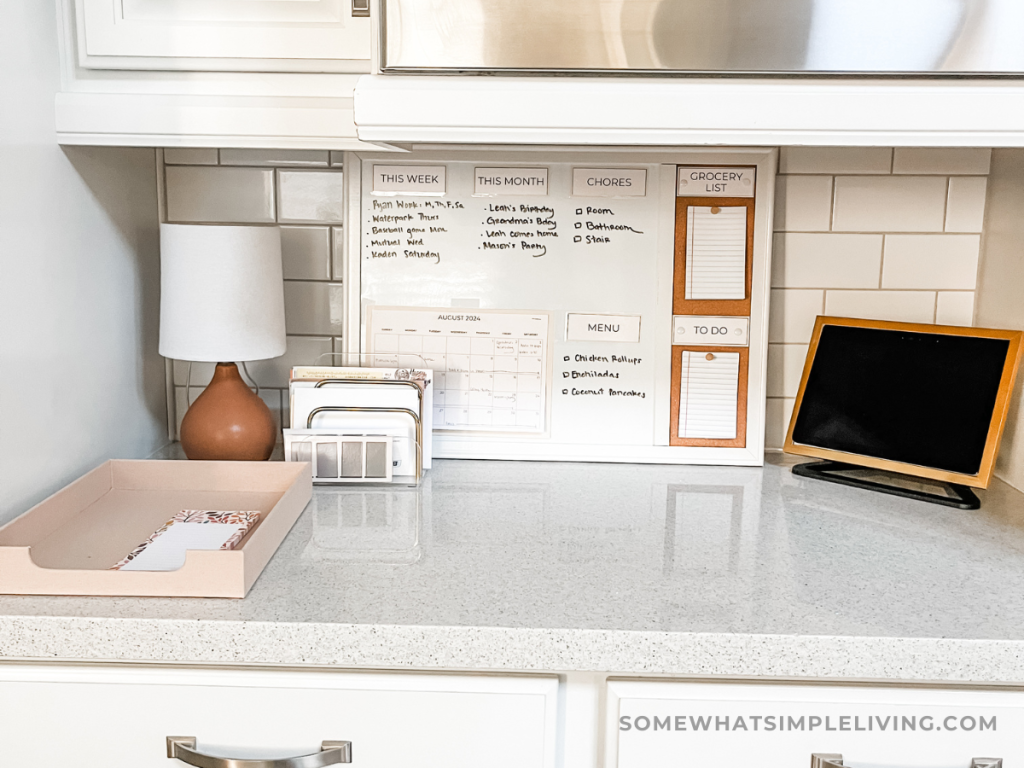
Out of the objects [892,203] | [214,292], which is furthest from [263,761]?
[892,203]

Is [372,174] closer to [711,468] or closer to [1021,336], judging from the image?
[711,468]

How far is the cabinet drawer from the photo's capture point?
2.80 feet

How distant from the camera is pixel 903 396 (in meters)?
1.27

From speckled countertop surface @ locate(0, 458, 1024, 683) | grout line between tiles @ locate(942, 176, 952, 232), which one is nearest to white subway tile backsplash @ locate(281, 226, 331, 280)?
speckled countertop surface @ locate(0, 458, 1024, 683)

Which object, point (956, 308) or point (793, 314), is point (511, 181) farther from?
point (956, 308)

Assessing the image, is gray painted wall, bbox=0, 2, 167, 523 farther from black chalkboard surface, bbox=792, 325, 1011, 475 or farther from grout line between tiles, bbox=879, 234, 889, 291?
grout line between tiles, bbox=879, 234, 889, 291

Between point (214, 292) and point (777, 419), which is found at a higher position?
point (214, 292)

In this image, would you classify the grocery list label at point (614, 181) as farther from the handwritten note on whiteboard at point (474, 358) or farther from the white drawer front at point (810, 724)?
the white drawer front at point (810, 724)

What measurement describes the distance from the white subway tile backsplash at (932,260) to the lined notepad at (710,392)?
306mm

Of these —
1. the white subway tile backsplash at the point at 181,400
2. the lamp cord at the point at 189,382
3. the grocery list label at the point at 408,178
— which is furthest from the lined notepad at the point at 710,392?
the white subway tile backsplash at the point at 181,400

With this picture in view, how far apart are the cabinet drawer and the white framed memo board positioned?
1.89ft

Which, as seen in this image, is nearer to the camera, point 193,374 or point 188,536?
point 188,536

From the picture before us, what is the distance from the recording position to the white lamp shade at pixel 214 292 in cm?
121

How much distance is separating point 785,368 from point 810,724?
72cm
